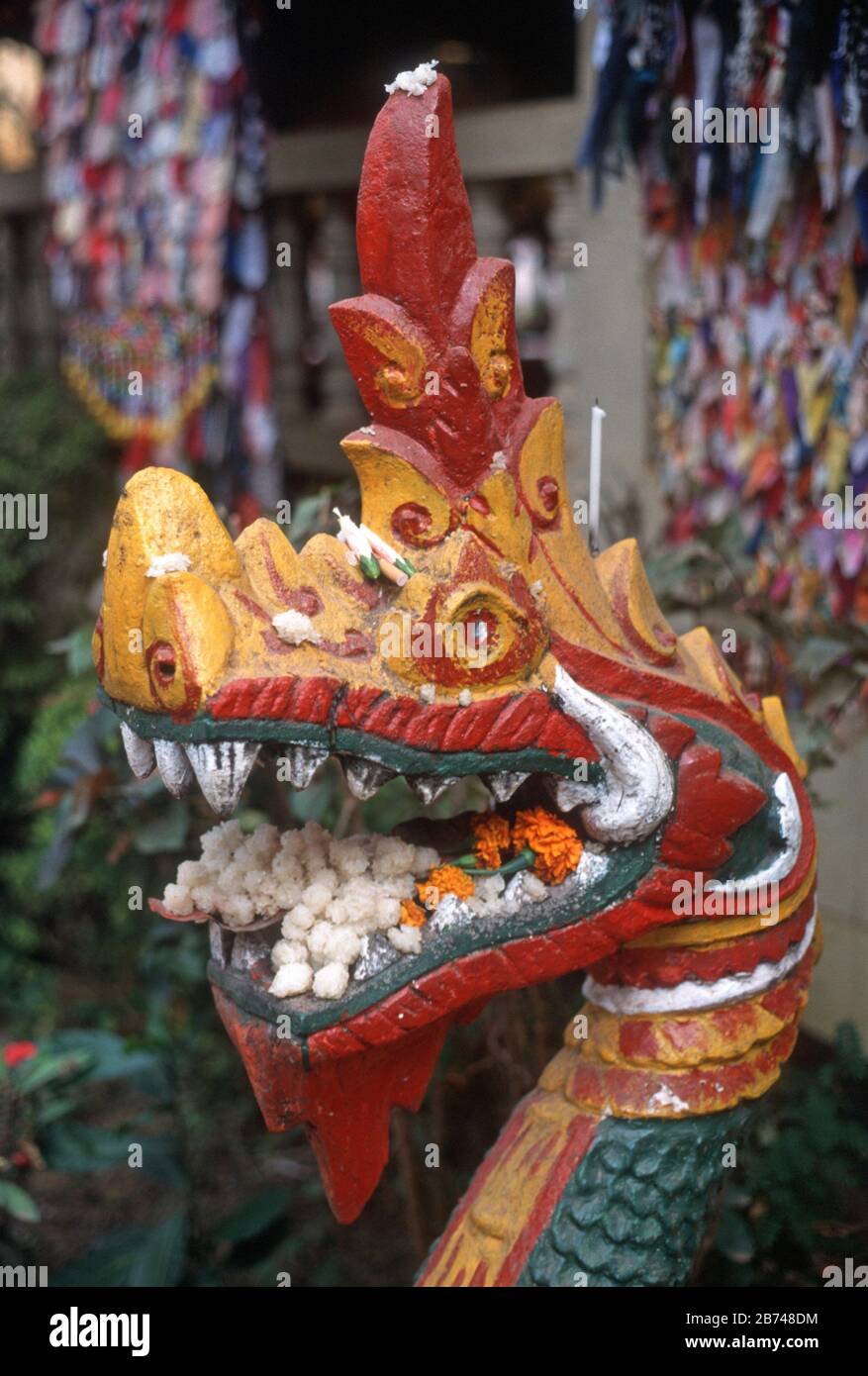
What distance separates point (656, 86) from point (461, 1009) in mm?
1635

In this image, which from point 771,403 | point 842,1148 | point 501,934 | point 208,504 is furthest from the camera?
point 771,403

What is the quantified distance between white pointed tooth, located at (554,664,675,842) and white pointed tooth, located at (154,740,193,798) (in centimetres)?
36

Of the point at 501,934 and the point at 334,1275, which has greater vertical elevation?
the point at 501,934

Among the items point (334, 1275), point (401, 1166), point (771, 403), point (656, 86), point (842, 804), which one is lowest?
point (334, 1275)

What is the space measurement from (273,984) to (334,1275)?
1.34m

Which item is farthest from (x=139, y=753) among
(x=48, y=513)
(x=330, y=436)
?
(x=330, y=436)

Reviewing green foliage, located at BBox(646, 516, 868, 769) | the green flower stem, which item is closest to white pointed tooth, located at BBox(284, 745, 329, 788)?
the green flower stem

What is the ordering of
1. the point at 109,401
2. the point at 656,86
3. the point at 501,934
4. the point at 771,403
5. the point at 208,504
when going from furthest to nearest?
the point at 109,401 → the point at 771,403 → the point at 656,86 → the point at 501,934 → the point at 208,504

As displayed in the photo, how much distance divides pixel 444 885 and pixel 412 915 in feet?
0.15

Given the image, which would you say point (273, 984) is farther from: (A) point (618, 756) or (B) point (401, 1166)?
(B) point (401, 1166)

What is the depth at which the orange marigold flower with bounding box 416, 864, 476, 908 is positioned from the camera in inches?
56.8

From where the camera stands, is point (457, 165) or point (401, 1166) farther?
point (401, 1166)

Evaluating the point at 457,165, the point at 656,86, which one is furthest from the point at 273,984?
the point at 656,86

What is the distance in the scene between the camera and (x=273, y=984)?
141cm
